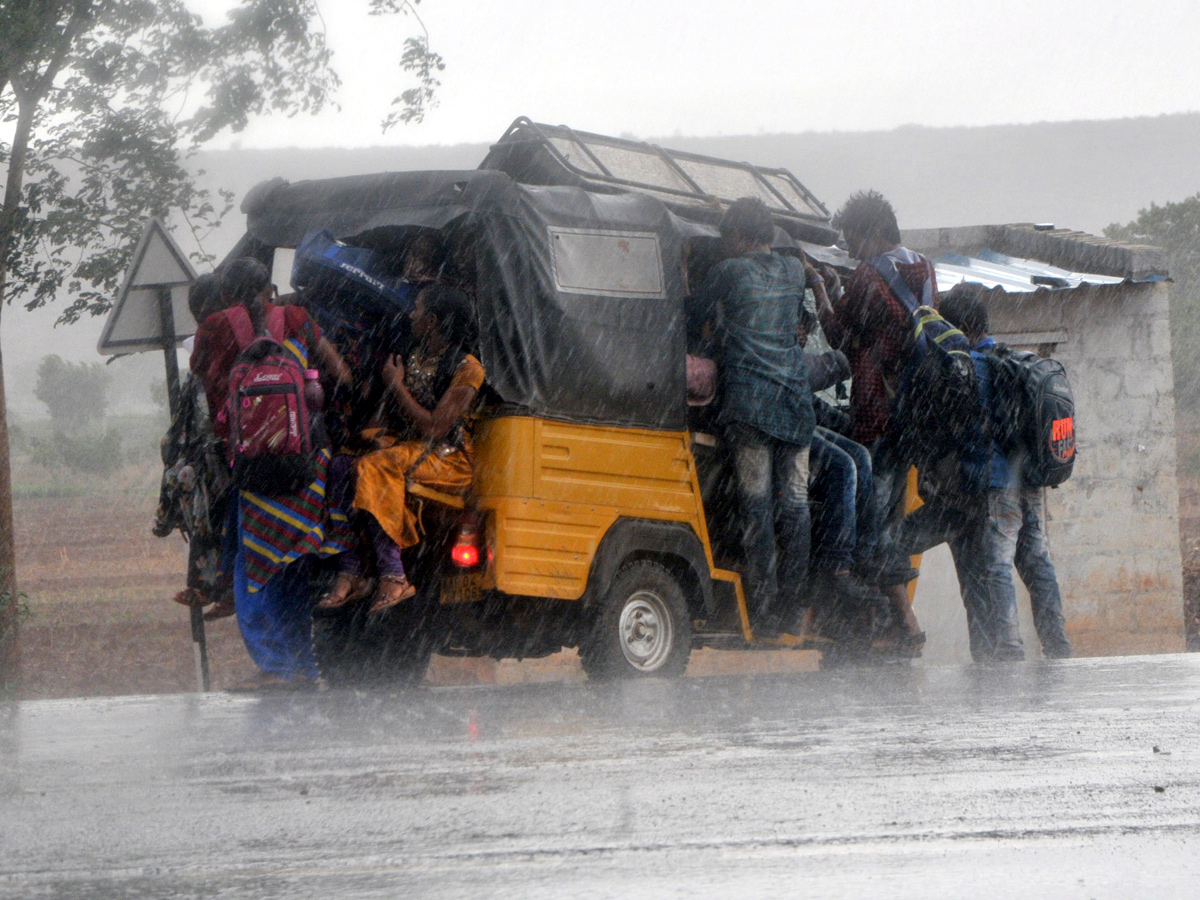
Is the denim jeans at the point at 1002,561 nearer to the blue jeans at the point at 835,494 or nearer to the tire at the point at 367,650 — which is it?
the blue jeans at the point at 835,494

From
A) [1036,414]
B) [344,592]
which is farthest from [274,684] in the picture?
[1036,414]

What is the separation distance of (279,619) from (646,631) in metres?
1.76

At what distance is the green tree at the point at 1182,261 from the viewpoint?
146 feet

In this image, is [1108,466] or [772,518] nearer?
[772,518]

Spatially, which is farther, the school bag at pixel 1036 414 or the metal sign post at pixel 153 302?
the metal sign post at pixel 153 302

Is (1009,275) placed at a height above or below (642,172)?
below

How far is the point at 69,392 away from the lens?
76.8 meters

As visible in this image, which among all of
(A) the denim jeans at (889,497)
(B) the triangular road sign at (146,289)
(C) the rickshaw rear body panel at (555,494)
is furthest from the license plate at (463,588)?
(B) the triangular road sign at (146,289)

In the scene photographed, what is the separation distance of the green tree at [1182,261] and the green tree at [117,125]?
31522mm

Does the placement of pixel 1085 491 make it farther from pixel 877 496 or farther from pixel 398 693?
pixel 398 693

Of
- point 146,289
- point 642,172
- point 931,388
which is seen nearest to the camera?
point 931,388

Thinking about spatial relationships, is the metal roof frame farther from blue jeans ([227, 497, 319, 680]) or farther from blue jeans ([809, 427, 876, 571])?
blue jeans ([227, 497, 319, 680])

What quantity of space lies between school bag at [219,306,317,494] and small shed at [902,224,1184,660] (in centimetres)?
754

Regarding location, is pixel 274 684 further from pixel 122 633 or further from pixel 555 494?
pixel 122 633
